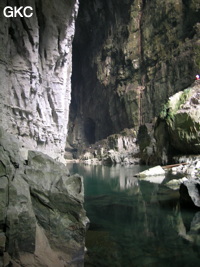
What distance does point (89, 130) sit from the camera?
195ft

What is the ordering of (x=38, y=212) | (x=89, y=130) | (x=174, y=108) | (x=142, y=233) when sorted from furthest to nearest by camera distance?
(x=89, y=130), (x=174, y=108), (x=142, y=233), (x=38, y=212)

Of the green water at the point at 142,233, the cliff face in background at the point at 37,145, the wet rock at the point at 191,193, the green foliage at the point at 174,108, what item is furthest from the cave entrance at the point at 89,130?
the wet rock at the point at 191,193

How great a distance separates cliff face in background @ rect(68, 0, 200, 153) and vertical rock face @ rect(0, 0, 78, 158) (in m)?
21.2

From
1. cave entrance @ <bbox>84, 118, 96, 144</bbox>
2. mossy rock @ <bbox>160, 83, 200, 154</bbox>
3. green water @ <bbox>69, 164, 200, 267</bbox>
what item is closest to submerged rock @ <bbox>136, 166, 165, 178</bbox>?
mossy rock @ <bbox>160, 83, 200, 154</bbox>

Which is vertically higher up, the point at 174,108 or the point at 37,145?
the point at 174,108

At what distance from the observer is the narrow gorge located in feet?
14.7

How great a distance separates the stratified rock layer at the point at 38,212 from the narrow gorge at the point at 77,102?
0.7 inches

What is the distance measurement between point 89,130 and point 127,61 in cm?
1995

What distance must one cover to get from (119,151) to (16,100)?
2583 cm

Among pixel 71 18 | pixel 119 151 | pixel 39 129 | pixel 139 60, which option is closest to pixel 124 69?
pixel 139 60

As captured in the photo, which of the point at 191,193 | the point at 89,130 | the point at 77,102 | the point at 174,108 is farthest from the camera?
the point at 77,102

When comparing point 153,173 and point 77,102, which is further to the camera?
point 77,102

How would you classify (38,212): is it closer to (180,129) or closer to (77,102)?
(180,129)

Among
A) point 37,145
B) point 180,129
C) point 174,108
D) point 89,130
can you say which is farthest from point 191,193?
point 89,130
